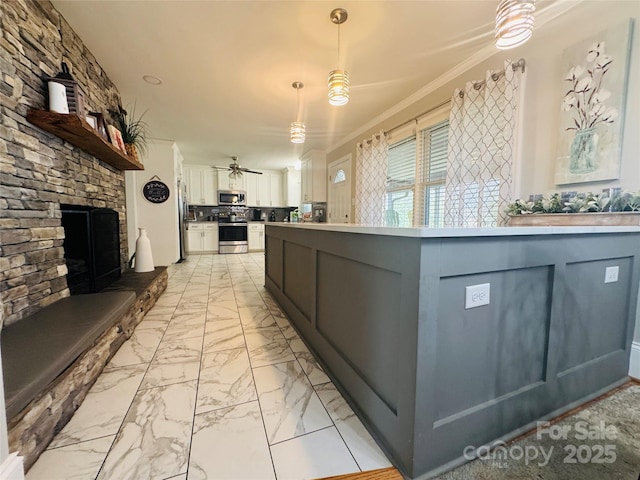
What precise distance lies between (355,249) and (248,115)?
11.7 ft

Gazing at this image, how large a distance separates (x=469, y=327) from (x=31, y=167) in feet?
8.54

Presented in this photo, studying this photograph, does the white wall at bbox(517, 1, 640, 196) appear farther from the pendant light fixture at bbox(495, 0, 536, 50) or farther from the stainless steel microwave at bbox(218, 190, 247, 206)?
the stainless steel microwave at bbox(218, 190, 247, 206)

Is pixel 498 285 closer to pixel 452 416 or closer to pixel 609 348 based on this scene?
pixel 452 416

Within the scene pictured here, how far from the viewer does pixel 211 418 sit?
4.12ft

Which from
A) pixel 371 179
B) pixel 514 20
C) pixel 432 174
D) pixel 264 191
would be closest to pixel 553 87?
pixel 514 20

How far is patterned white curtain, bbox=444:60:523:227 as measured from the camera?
2148mm

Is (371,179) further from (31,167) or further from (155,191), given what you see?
(155,191)

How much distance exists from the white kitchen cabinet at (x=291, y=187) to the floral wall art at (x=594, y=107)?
6.46m

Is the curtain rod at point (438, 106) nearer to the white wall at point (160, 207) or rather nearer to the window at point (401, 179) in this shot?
the window at point (401, 179)

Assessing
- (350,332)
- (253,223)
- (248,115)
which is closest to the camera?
(350,332)

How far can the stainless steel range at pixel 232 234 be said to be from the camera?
715cm

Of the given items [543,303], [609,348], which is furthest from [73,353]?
[609,348]

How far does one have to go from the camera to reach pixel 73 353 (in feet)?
3.94

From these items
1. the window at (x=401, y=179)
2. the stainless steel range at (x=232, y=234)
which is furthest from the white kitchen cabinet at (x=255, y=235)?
the window at (x=401, y=179)
